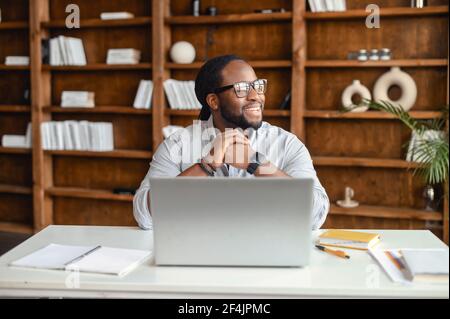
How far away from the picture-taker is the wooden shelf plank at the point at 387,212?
363 centimetres

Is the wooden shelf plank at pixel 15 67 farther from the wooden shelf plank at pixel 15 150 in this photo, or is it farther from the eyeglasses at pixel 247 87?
the eyeglasses at pixel 247 87

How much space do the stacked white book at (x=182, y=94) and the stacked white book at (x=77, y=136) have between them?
600 millimetres

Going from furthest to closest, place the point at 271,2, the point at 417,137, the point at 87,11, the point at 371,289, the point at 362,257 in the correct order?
the point at 87,11, the point at 271,2, the point at 417,137, the point at 362,257, the point at 371,289

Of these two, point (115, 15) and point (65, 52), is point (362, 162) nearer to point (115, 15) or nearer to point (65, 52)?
point (115, 15)

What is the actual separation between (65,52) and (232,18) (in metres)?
1.39

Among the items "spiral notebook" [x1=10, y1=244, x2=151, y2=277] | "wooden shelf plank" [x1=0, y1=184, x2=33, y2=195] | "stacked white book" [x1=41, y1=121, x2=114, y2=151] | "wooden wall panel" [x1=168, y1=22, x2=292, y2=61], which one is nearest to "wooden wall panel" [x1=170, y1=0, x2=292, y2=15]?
A: "wooden wall panel" [x1=168, y1=22, x2=292, y2=61]

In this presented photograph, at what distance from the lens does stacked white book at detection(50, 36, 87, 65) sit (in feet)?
13.9

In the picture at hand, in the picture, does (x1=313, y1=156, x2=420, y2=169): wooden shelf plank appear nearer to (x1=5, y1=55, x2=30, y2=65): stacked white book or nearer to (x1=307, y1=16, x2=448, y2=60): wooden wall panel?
(x1=307, y1=16, x2=448, y2=60): wooden wall panel

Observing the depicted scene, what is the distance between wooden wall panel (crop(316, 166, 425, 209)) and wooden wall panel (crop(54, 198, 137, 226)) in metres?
1.62

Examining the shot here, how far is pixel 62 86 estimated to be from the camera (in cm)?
451

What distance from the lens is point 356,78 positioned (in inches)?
151
